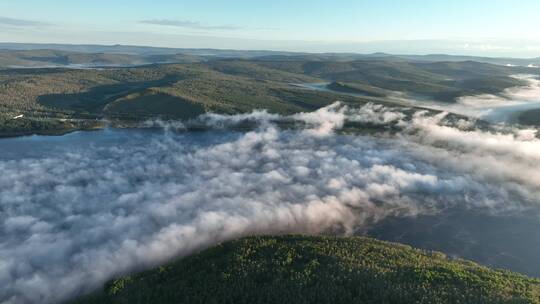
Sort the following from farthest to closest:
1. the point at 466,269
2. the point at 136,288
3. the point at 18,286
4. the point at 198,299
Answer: the point at 18,286 < the point at 466,269 < the point at 136,288 < the point at 198,299

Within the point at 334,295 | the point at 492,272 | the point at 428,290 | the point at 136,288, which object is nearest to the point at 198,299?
the point at 136,288

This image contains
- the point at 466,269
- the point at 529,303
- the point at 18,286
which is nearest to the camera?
the point at 529,303

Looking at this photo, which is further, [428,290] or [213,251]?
[213,251]

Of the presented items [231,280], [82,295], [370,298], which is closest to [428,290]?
[370,298]

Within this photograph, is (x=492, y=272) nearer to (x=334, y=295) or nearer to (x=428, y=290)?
(x=428, y=290)

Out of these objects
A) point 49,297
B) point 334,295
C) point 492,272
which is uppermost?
point 334,295

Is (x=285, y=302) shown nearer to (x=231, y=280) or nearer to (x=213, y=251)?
(x=231, y=280)

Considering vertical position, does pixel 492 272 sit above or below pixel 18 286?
above
